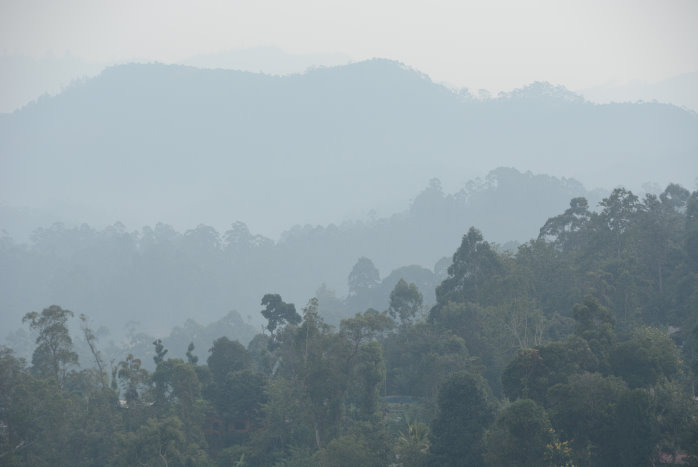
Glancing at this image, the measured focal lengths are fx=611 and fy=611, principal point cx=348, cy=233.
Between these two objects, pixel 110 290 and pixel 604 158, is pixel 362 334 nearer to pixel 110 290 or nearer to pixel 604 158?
pixel 110 290

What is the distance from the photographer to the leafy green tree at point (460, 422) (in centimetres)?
2050

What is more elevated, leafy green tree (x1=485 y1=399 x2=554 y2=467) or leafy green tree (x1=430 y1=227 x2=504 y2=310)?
leafy green tree (x1=430 y1=227 x2=504 y2=310)

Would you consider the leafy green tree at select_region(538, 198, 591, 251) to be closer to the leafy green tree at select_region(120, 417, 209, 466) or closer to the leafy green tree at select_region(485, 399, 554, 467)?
the leafy green tree at select_region(485, 399, 554, 467)

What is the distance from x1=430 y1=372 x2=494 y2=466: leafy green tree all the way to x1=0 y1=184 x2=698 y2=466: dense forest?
5 cm

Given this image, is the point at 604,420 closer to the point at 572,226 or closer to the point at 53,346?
the point at 53,346

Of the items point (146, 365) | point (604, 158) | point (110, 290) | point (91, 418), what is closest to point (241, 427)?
point (91, 418)

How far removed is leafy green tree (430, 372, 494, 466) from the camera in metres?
20.5

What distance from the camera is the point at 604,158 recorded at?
172875mm

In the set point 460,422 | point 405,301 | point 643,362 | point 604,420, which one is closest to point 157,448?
point 460,422

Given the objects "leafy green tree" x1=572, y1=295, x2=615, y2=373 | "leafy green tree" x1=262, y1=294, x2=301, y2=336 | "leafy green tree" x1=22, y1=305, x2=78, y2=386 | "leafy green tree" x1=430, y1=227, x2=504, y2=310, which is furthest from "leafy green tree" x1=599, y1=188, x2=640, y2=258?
"leafy green tree" x1=22, y1=305, x2=78, y2=386

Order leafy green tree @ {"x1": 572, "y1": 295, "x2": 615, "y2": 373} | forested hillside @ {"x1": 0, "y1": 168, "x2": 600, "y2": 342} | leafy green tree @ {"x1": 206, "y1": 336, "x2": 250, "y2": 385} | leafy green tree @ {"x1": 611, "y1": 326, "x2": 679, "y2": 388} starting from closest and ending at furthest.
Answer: leafy green tree @ {"x1": 611, "y1": 326, "x2": 679, "y2": 388} < leafy green tree @ {"x1": 572, "y1": 295, "x2": 615, "y2": 373} < leafy green tree @ {"x1": 206, "y1": 336, "x2": 250, "y2": 385} < forested hillside @ {"x1": 0, "y1": 168, "x2": 600, "y2": 342}

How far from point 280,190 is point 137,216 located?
4602 centimetres

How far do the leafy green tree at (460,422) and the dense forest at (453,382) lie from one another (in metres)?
0.05

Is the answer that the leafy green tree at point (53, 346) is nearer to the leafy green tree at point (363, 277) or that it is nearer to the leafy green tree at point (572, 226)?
the leafy green tree at point (572, 226)
